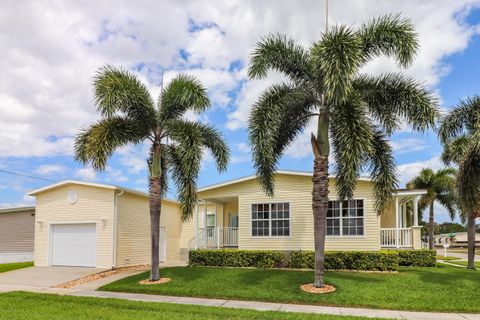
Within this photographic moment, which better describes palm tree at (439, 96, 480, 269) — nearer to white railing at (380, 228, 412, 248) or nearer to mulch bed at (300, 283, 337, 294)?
white railing at (380, 228, 412, 248)

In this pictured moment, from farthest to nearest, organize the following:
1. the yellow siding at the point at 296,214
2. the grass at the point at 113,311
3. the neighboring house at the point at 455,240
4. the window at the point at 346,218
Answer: the neighboring house at the point at 455,240 → the window at the point at 346,218 → the yellow siding at the point at 296,214 → the grass at the point at 113,311

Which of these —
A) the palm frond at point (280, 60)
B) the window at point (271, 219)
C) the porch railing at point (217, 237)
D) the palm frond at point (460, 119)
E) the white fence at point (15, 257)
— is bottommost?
the white fence at point (15, 257)

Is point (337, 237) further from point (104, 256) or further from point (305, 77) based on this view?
point (104, 256)

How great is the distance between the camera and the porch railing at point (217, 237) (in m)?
19.8

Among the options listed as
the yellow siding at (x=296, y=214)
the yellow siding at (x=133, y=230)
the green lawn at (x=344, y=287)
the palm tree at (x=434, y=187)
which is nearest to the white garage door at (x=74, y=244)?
the yellow siding at (x=133, y=230)

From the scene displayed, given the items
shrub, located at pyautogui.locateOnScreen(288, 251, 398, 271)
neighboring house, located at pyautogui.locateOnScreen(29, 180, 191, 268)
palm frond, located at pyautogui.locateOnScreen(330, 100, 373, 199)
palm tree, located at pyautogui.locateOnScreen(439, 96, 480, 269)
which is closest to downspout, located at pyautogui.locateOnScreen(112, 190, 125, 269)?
neighboring house, located at pyautogui.locateOnScreen(29, 180, 191, 268)

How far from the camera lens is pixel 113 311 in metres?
9.38

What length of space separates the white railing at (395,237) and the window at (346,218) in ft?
3.91

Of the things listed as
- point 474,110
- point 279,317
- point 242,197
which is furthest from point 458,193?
point 242,197

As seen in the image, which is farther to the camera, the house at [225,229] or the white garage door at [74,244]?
the white garage door at [74,244]

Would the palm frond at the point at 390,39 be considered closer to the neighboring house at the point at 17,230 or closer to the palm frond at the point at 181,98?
the palm frond at the point at 181,98

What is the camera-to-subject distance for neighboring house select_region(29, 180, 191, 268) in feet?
61.6

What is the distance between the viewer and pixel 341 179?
498 inches

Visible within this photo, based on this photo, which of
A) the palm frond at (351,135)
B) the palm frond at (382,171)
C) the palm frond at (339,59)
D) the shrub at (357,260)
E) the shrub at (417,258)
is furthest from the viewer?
the shrub at (417,258)
